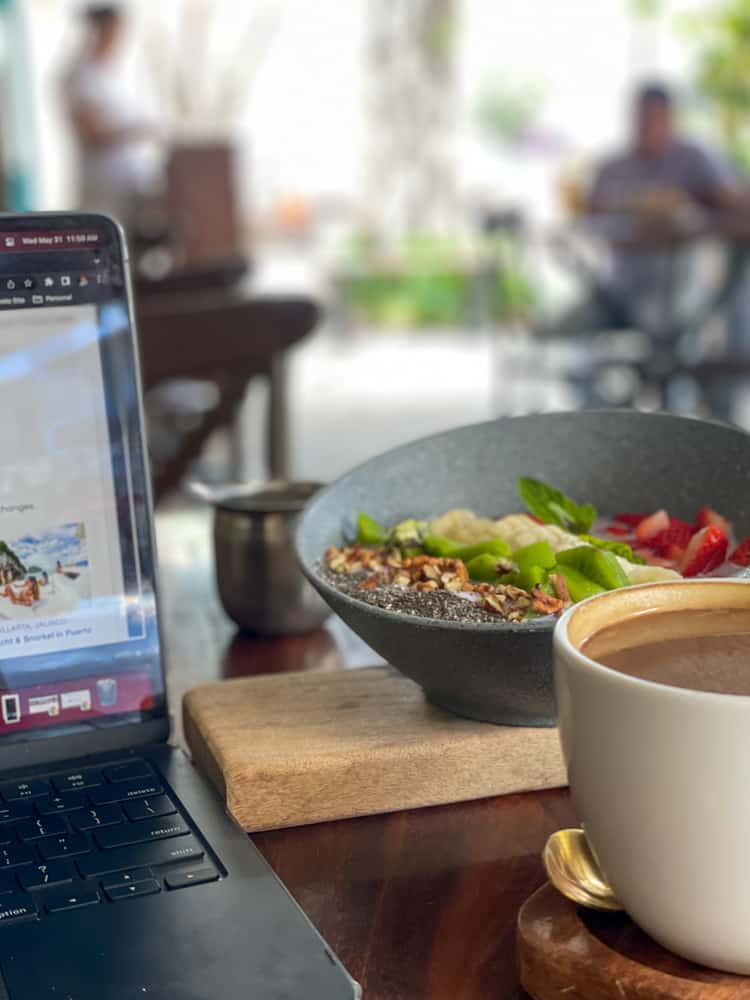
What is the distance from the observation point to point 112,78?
511 centimetres

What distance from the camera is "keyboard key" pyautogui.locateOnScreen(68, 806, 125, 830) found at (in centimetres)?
52

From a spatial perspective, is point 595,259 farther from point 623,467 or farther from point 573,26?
point 623,467

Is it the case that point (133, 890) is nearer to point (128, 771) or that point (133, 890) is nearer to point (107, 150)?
point (128, 771)

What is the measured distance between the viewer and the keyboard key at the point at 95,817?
1.71 ft

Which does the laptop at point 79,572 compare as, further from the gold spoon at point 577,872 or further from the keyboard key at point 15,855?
the gold spoon at point 577,872

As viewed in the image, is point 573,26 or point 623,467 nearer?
point 623,467

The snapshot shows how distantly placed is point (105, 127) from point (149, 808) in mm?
4778

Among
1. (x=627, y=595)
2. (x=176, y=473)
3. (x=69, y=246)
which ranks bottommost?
(x=176, y=473)

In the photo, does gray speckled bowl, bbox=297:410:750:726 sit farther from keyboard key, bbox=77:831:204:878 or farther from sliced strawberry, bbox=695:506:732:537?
keyboard key, bbox=77:831:204:878

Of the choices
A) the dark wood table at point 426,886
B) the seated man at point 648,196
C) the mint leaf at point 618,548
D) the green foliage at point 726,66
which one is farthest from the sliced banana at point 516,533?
the green foliage at point 726,66

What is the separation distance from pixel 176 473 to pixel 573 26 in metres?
6.04

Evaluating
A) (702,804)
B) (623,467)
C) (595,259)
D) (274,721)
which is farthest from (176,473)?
(595,259)

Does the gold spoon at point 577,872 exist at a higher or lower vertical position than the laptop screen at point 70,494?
lower

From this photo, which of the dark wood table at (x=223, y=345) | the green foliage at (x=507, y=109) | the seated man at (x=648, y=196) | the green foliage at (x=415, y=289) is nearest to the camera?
the dark wood table at (x=223, y=345)
